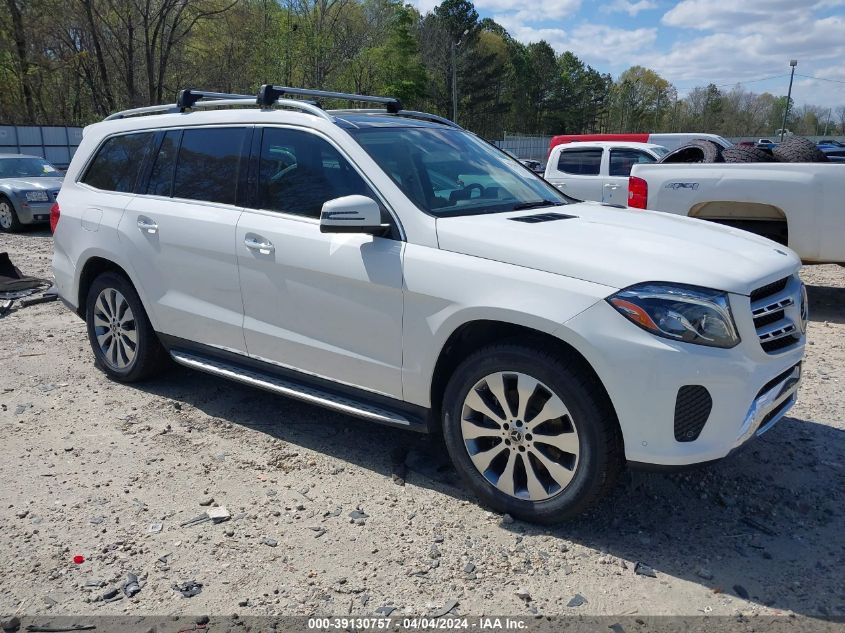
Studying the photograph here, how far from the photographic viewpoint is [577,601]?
2.87m

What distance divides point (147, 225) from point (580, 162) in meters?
9.31

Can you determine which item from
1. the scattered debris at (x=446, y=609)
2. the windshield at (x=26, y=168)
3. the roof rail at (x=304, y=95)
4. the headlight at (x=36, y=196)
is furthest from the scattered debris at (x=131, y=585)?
the windshield at (x=26, y=168)

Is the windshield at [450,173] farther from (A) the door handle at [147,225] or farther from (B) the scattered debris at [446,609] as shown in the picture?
A: (B) the scattered debris at [446,609]

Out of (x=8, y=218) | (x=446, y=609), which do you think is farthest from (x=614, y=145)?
(x=8, y=218)

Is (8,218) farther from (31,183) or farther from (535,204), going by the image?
(535,204)

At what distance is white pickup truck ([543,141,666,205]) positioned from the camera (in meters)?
12.1

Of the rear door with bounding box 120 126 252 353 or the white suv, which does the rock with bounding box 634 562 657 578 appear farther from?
Answer: the rear door with bounding box 120 126 252 353

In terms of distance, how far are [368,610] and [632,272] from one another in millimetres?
1709

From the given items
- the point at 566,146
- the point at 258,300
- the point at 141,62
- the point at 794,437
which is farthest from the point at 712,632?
the point at 141,62

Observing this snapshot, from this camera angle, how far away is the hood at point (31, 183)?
541 inches

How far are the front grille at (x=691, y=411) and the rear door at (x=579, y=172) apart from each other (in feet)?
31.6

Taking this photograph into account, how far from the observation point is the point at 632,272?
9.89 feet

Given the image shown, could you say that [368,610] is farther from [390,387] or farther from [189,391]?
[189,391]

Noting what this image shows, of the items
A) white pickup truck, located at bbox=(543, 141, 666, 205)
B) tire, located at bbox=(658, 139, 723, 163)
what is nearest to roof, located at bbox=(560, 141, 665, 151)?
white pickup truck, located at bbox=(543, 141, 666, 205)
